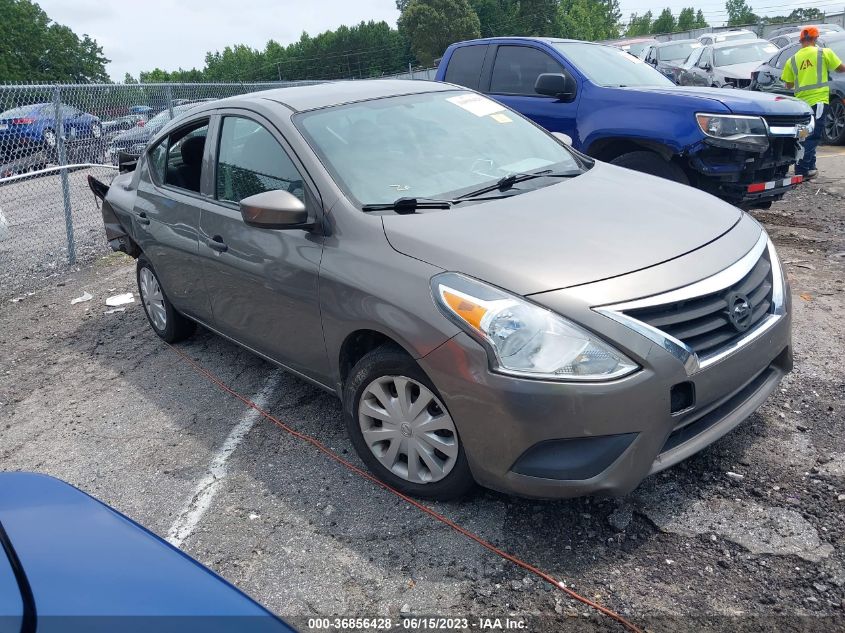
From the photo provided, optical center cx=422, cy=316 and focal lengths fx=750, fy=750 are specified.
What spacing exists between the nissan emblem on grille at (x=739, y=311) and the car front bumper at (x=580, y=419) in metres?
0.08

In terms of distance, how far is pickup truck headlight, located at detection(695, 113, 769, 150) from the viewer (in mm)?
6066

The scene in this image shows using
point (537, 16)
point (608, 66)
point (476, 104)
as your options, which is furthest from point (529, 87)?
point (537, 16)

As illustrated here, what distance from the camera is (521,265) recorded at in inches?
115

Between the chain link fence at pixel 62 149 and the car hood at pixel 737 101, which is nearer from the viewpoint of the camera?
the car hood at pixel 737 101

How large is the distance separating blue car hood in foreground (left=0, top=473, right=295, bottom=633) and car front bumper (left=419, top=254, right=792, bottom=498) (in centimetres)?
136

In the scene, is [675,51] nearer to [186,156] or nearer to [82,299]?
[82,299]

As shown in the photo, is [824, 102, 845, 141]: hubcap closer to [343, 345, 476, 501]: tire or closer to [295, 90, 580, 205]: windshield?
[295, 90, 580, 205]: windshield

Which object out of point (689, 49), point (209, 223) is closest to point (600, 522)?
point (209, 223)

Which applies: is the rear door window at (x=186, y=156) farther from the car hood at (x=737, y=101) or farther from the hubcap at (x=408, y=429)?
the car hood at (x=737, y=101)

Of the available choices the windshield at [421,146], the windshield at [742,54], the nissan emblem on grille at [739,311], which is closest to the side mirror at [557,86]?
the windshield at [421,146]

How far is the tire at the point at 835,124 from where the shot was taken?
463 inches

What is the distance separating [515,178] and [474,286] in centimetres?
114

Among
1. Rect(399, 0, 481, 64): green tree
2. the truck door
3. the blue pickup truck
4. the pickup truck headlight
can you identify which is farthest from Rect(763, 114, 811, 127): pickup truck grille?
Rect(399, 0, 481, 64): green tree

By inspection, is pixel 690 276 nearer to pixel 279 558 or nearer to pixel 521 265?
pixel 521 265
